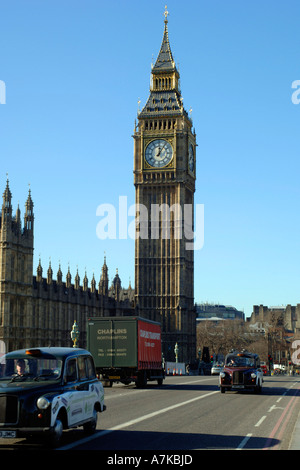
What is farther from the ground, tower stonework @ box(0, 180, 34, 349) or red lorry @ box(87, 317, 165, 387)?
tower stonework @ box(0, 180, 34, 349)

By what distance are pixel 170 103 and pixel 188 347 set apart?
37723mm

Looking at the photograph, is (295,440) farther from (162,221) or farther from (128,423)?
(162,221)

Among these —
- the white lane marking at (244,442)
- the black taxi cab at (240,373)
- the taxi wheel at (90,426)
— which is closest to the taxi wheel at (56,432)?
the taxi wheel at (90,426)

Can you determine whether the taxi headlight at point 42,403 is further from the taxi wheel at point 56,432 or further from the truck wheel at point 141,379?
the truck wheel at point 141,379

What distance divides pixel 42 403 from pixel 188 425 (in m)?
6.05

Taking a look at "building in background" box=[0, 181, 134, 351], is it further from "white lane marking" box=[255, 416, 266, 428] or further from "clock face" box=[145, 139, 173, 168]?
"white lane marking" box=[255, 416, 266, 428]

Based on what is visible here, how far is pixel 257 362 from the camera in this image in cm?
3244

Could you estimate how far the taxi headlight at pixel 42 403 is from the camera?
13.8 metres

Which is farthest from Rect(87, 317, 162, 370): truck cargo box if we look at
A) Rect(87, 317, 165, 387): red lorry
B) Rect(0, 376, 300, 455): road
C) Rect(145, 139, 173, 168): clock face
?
Rect(145, 139, 173, 168): clock face

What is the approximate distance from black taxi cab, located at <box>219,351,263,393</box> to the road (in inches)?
87.5

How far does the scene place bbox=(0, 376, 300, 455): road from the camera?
49.4 ft

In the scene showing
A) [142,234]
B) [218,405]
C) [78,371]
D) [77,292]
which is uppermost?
[142,234]
